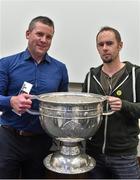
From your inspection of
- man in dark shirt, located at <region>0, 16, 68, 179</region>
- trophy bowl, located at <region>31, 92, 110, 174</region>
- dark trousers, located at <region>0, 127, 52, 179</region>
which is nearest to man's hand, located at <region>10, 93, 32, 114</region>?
trophy bowl, located at <region>31, 92, 110, 174</region>

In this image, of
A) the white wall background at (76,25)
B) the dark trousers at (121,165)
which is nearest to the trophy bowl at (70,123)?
the dark trousers at (121,165)

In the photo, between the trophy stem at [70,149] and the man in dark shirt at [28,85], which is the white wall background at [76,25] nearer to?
the man in dark shirt at [28,85]

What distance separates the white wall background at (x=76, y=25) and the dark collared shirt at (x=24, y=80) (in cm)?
42

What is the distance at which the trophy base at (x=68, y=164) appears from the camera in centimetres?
104

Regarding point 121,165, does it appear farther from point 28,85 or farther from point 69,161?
point 28,85

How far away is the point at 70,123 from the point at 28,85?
36 centimetres

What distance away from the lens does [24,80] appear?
1.27 meters

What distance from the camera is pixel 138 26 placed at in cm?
163

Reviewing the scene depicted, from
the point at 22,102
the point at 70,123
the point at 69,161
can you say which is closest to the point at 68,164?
the point at 69,161

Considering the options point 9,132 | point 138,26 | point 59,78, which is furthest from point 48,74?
point 138,26

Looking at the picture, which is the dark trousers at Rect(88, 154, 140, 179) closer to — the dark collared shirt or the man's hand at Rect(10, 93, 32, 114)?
the dark collared shirt

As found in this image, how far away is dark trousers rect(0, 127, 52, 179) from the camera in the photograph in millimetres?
1287

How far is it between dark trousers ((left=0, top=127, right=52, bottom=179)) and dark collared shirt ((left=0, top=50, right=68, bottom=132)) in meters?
0.05

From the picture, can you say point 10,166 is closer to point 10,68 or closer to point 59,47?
point 10,68
